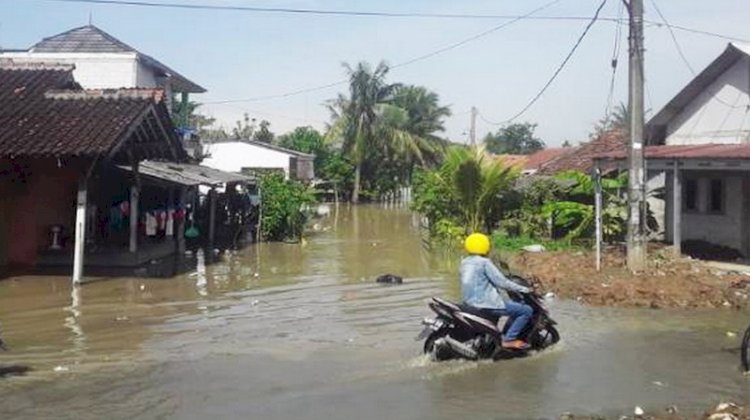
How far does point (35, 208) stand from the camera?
2027 centimetres

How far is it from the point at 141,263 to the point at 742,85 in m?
15.2

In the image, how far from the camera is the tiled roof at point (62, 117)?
57.0 feet

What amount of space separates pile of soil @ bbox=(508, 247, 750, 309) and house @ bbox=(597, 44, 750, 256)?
2.61m

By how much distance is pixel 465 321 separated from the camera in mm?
9531

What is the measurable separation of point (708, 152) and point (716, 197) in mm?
3613

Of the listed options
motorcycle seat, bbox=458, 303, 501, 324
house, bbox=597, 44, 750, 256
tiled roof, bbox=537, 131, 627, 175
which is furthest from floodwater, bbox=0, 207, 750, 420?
tiled roof, bbox=537, 131, 627, 175

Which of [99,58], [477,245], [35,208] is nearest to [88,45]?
[99,58]

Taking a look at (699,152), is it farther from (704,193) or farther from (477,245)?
(477,245)

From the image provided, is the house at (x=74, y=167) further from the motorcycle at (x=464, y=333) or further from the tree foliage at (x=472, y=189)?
the motorcycle at (x=464, y=333)

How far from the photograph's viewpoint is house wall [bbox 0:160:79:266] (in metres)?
19.8

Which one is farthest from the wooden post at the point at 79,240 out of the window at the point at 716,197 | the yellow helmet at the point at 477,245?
the window at the point at 716,197

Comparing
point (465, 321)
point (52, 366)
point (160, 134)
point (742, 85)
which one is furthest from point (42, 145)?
point (742, 85)

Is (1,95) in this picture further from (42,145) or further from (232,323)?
(232,323)

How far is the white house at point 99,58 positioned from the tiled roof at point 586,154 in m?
14.5
